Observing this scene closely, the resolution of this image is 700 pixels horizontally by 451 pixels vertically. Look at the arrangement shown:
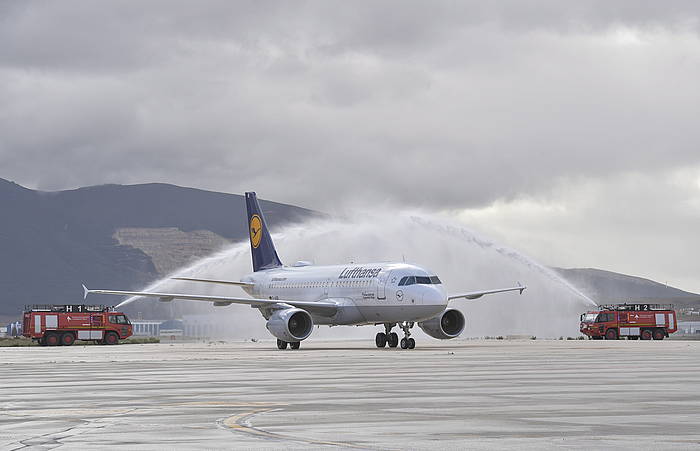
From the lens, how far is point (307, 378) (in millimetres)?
30781

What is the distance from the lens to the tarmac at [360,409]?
14766 mm

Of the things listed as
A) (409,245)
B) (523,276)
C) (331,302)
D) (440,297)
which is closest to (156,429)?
(440,297)

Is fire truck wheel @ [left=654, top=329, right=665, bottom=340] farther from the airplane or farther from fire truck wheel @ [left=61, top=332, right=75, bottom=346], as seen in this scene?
fire truck wheel @ [left=61, top=332, right=75, bottom=346]

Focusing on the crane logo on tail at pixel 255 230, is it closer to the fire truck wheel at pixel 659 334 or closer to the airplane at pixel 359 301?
the airplane at pixel 359 301

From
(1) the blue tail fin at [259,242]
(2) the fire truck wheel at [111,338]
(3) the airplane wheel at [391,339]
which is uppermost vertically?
(1) the blue tail fin at [259,242]

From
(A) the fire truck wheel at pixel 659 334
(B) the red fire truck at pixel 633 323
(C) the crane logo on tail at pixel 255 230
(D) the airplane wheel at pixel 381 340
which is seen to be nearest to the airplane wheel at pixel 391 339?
(D) the airplane wheel at pixel 381 340

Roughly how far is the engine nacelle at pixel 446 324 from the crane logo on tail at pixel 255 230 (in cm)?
2108

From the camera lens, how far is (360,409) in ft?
64.2

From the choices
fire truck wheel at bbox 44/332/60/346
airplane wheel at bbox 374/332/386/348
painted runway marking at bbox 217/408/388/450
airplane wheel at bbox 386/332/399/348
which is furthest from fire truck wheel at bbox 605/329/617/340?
painted runway marking at bbox 217/408/388/450

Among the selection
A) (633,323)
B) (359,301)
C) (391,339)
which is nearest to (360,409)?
(359,301)

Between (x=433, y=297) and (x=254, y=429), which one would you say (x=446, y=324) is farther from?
(x=254, y=429)

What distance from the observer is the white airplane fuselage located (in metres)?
60.8

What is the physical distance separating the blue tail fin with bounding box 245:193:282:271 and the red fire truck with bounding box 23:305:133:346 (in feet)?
40.7

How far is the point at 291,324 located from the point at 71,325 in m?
28.5
